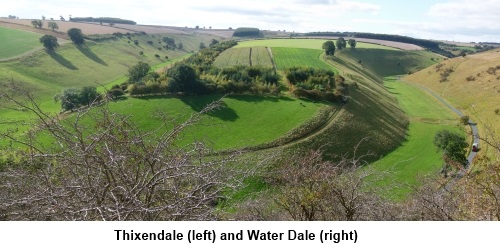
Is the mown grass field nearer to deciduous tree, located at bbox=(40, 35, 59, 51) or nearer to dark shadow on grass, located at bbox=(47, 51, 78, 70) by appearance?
dark shadow on grass, located at bbox=(47, 51, 78, 70)

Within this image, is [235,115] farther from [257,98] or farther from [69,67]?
[69,67]

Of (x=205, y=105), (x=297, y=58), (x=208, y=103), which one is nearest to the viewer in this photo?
(x=208, y=103)

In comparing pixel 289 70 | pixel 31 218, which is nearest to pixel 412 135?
pixel 289 70

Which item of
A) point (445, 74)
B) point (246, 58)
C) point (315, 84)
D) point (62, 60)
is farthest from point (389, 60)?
point (62, 60)

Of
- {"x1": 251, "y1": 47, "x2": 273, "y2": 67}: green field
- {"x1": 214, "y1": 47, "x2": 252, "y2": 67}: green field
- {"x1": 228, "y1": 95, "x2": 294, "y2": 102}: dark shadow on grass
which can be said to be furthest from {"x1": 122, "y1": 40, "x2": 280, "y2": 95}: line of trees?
{"x1": 251, "y1": 47, "x2": 273, "y2": 67}: green field

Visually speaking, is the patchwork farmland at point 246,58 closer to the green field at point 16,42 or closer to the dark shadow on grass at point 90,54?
the dark shadow on grass at point 90,54

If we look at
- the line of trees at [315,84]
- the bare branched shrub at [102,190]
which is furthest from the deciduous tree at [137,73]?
the bare branched shrub at [102,190]
